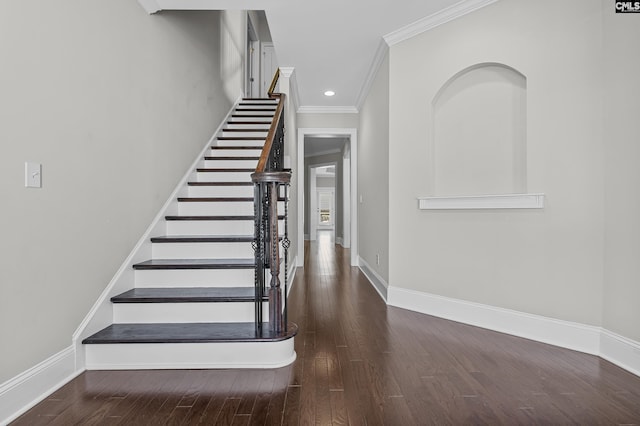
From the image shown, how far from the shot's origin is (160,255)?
10.0 ft

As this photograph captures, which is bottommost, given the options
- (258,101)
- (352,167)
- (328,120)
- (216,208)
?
(216,208)

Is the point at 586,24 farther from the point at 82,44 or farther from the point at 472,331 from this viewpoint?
the point at 82,44

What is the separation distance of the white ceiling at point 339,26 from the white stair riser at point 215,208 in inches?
67.1

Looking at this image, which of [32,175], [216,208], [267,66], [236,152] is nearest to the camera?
[32,175]

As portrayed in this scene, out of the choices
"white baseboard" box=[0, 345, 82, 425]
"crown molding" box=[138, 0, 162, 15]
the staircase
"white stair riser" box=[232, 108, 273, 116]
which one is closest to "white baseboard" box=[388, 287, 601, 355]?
the staircase

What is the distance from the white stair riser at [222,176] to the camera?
13.5ft

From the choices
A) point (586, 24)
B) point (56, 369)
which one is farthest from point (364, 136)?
point (56, 369)

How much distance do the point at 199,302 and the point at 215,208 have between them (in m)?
1.34

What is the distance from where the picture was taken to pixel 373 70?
14.7 feet

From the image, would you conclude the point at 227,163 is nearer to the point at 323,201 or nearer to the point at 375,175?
the point at 375,175

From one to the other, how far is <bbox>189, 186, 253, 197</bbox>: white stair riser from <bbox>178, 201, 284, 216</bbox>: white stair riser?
1.02 ft

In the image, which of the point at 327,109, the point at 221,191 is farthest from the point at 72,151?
the point at 327,109

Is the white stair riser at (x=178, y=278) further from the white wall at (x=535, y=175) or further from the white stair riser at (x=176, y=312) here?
the white wall at (x=535, y=175)

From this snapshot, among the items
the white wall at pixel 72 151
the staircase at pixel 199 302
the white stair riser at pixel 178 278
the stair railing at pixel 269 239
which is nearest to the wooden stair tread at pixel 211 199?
the staircase at pixel 199 302
